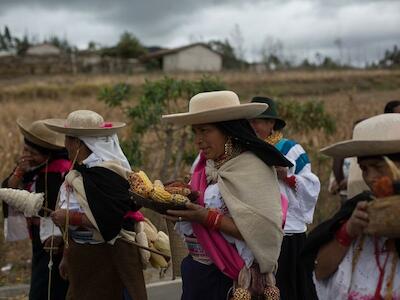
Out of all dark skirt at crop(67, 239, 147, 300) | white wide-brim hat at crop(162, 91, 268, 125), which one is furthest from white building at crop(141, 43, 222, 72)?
white wide-brim hat at crop(162, 91, 268, 125)

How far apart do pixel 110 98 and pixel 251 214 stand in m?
6.48

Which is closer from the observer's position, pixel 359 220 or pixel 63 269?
pixel 359 220

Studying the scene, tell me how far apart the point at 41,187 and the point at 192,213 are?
2.02 metres

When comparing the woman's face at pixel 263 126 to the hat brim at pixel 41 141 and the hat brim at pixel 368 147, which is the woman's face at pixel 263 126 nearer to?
the hat brim at pixel 41 141

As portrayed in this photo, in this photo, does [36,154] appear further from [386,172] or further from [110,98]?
[110,98]

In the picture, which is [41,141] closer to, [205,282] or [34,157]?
[34,157]

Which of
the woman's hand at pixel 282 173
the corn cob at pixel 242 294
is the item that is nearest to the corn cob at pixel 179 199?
the corn cob at pixel 242 294

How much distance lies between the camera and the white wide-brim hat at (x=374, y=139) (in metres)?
2.56

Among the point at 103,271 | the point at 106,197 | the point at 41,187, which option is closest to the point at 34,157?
the point at 41,187

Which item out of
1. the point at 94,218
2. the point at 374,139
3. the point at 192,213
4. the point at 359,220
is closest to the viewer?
the point at 359,220

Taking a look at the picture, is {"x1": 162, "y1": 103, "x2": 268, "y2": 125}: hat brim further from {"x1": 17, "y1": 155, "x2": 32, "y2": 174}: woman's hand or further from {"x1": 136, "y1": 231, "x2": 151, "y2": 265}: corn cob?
{"x1": 17, "y1": 155, "x2": 32, "y2": 174}: woman's hand

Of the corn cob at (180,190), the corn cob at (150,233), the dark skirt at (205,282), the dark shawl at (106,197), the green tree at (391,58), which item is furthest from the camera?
the green tree at (391,58)

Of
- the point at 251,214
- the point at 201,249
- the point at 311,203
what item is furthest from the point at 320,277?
the point at 311,203

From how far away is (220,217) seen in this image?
3.19 m
